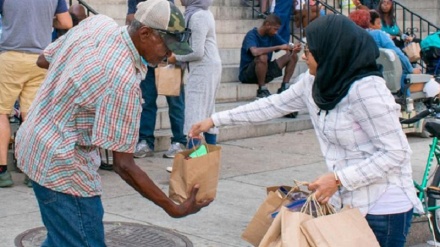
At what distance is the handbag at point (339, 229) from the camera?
355cm

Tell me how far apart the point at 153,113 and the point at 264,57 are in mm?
2868

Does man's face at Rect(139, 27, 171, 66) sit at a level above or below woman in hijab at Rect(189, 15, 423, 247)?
above

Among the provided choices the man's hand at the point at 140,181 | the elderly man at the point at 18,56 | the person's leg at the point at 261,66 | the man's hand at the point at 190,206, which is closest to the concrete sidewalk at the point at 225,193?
the elderly man at the point at 18,56

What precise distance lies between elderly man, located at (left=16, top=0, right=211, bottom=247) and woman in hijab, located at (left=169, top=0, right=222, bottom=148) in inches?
162

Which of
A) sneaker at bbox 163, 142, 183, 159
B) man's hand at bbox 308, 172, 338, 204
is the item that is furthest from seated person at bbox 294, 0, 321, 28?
man's hand at bbox 308, 172, 338, 204

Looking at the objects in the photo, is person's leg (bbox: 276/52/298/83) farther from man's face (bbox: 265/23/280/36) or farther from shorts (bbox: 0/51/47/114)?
shorts (bbox: 0/51/47/114)

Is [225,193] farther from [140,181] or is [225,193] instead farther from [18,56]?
[140,181]

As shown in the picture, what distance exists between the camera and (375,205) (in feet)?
13.0

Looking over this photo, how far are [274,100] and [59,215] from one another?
4.42 ft

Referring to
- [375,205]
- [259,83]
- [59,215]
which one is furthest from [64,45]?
[259,83]

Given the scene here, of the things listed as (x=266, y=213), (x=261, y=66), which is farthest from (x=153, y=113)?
(x=266, y=213)

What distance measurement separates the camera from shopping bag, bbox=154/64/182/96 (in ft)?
27.7

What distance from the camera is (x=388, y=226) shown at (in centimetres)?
398

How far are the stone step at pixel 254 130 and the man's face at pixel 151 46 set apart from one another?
5.66 m
